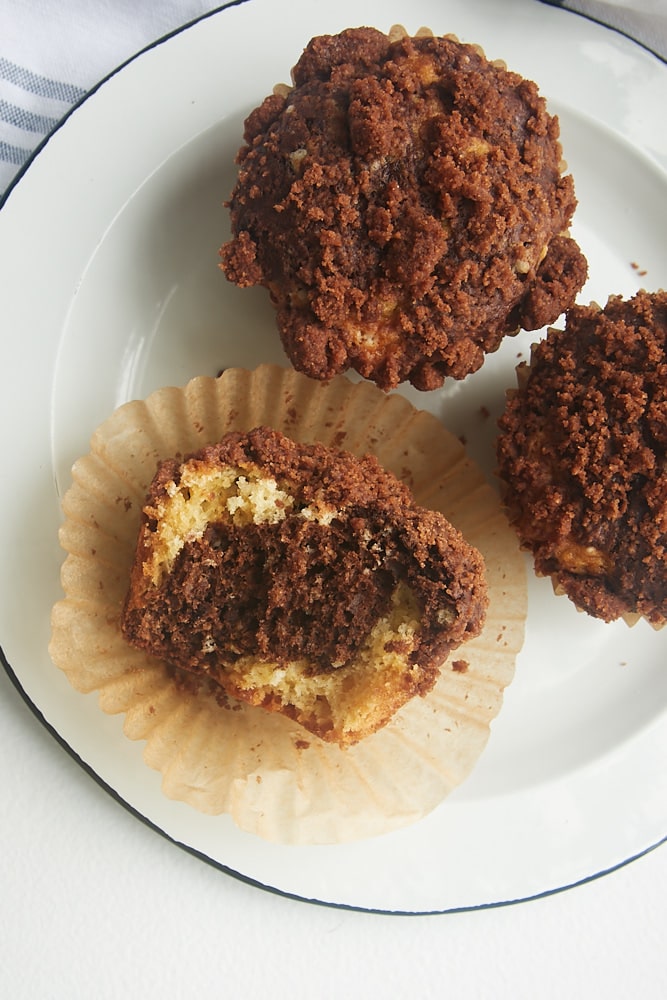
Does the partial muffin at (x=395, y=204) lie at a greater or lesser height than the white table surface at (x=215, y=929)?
greater

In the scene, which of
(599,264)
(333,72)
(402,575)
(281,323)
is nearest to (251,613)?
(402,575)

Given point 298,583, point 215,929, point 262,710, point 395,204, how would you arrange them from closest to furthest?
point 395,204 → point 298,583 → point 262,710 → point 215,929

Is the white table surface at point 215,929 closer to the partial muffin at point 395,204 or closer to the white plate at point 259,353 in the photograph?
the white plate at point 259,353

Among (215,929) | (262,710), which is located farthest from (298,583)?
(215,929)

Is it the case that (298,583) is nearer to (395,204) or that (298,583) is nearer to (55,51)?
(395,204)

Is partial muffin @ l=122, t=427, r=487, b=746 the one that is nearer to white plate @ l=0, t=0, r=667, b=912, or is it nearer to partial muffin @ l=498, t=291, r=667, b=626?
partial muffin @ l=498, t=291, r=667, b=626

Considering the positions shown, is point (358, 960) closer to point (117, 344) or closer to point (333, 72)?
point (117, 344)

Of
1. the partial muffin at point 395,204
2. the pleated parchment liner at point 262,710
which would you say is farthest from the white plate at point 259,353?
the partial muffin at point 395,204
